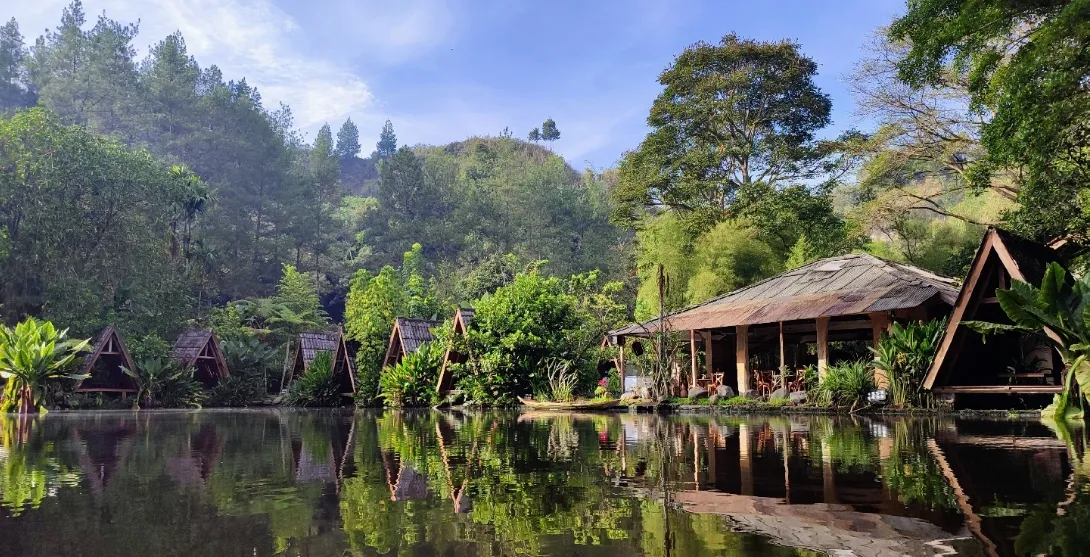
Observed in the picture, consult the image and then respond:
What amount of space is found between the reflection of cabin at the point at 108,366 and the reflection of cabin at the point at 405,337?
9.82 metres

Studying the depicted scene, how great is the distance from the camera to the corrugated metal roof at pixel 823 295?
14.2 meters

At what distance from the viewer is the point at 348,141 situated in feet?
365

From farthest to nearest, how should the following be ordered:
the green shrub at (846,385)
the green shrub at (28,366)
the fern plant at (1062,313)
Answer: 1. the green shrub at (28,366)
2. the green shrub at (846,385)
3. the fern plant at (1062,313)

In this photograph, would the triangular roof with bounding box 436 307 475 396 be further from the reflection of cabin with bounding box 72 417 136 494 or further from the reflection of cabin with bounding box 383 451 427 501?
the reflection of cabin with bounding box 383 451 427 501

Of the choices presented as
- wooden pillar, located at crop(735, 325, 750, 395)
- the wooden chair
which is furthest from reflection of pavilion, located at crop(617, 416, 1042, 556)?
wooden pillar, located at crop(735, 325, 750, 395)

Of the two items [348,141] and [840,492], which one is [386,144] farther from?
[840,492]

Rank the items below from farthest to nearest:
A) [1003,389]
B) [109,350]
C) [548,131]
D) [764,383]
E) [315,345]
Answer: [548,131]
[315,345]
[109,350]
[764,383]
[1003,389]

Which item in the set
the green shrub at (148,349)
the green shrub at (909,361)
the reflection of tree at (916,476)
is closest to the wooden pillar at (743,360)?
the green shrub at (909,361)

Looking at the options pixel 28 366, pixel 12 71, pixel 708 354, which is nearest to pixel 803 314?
pixel 708 354

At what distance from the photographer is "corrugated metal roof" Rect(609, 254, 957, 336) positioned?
1425 centimetres

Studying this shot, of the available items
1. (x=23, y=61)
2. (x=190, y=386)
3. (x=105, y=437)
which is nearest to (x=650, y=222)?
(x=190, y=386)

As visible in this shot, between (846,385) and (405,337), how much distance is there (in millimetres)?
15498

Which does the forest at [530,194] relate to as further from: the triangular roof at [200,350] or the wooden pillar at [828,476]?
the wooden pillar at [828,476]

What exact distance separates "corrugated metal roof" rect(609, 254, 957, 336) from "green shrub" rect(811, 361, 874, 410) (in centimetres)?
112
